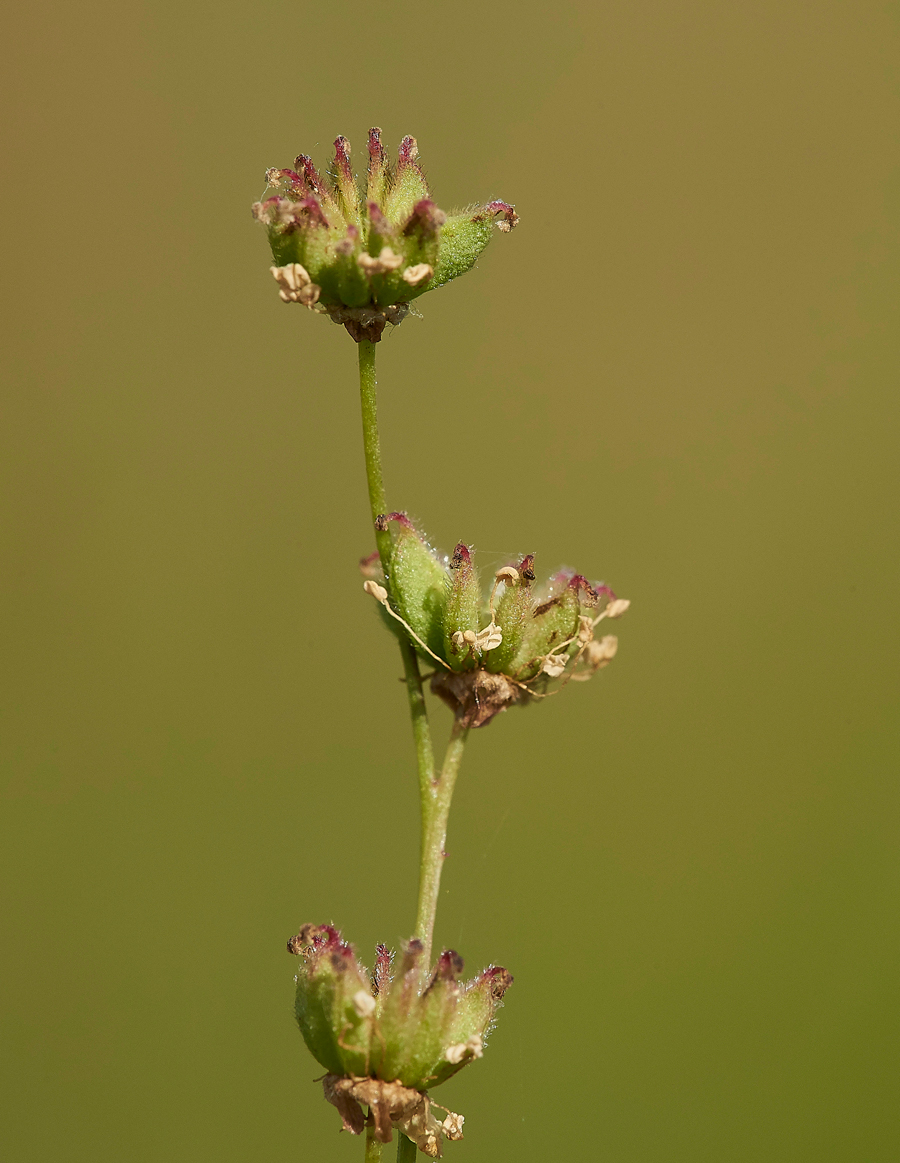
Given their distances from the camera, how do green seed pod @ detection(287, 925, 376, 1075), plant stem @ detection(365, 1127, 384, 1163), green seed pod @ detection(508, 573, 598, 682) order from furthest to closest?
green seed pod @ detection(508, 573, 598, 682), plant stem @ detection(365, 1127, 384, 1163), green seed pod @ detection(287, 925, 376, 1075)

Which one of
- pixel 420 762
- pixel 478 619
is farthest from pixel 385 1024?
pixel 478 619

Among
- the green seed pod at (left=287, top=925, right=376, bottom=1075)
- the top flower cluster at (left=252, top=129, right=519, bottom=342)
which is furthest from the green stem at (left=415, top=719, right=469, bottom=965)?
the top flower cluster at (left=252, top=129, right=519, bottom=342)

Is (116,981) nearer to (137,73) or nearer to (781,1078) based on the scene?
(781,1078)

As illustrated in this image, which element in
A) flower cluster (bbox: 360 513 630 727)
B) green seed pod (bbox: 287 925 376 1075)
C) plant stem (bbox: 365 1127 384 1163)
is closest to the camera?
green seed pod (bbox: 287 925 376 1075)

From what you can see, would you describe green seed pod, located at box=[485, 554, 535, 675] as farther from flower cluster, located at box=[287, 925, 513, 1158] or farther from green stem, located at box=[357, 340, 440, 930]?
flower cluster, located at box=[287, 925, 513, 1158]

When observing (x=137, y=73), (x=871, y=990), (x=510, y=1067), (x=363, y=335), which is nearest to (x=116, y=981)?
(x=510, y=1067)

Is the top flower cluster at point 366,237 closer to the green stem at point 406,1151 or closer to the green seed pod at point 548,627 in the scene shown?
the green seed pod at point 548,627

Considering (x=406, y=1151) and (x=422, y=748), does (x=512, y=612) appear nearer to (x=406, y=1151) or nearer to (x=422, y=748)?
(x=422, y=748)
